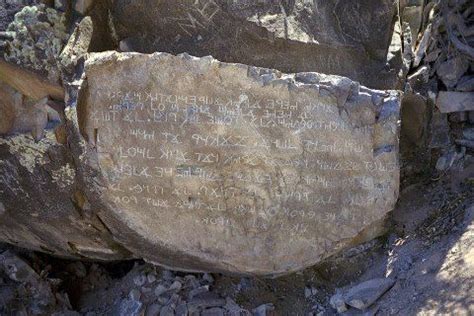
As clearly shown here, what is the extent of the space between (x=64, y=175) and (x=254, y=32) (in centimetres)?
151

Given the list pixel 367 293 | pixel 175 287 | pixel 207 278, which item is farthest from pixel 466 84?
pixel 175 287

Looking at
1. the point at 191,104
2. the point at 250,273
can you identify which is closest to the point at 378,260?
the point at 250,273

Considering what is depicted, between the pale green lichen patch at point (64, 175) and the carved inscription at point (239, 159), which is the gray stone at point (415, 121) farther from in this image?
the pale green lichen patch at point (64, 175)

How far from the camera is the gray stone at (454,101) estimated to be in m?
4.06

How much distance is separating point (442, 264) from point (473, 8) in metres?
1.94

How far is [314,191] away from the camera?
11.6 feet

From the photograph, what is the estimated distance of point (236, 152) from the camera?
3.49 m

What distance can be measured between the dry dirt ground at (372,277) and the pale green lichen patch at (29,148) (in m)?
1.00

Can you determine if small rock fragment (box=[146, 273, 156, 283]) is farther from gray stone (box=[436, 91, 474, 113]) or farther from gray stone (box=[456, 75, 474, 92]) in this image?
gray stone (box=[456, 75, 474, 92])

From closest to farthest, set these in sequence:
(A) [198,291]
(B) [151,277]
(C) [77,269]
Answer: (A) [198,291] → (B) [151,277] → (C) [77,269]

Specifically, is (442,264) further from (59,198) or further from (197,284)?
(59,198)

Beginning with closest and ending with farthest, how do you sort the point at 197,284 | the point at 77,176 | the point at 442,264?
1. the point at 442,264
2. the point at 77,176
3. the point at 197,284

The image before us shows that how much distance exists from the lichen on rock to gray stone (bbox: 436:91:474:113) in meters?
2.59

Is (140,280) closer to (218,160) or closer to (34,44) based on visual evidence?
(218,160)
